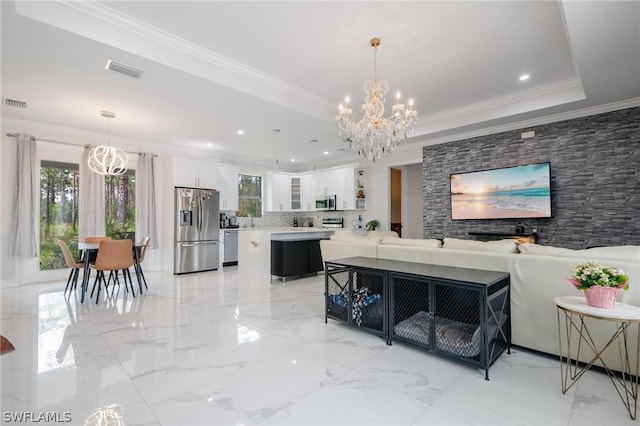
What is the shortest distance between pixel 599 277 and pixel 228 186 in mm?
6986

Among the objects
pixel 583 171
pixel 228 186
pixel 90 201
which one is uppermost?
pixel 228 186

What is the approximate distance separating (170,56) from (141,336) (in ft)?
9.39

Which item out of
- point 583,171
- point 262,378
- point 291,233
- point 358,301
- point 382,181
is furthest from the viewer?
point 382,181

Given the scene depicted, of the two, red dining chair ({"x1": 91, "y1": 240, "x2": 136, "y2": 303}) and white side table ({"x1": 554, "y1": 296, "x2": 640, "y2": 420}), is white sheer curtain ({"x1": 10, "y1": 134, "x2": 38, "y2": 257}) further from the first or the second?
white side table ({"x1": 554, "y1": 296, "x2": 640, "y2": 420})

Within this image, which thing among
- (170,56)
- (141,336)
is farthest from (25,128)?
(141,336)

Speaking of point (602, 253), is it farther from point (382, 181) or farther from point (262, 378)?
point (382, 181)

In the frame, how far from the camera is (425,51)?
130 inches

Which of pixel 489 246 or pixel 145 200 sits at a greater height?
pixel 145 200

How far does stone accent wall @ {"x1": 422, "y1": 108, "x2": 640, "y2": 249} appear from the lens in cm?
412

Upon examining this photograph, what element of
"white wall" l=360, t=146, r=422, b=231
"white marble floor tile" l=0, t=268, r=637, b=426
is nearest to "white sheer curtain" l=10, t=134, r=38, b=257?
"white marble floor tile" l=0, t=268, r=637, b=426

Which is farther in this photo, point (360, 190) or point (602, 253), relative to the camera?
point (360, 190)

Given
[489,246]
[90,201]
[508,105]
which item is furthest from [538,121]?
[90,201]

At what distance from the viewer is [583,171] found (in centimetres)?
446

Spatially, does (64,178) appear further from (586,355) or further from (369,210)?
(586,355)
